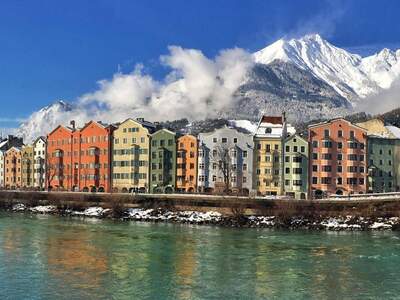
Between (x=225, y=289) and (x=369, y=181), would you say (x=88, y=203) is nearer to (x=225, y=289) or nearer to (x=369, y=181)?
(x=369, y=181)

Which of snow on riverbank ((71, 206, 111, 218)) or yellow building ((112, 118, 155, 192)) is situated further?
yellow building ((112, 118, 155, 192))

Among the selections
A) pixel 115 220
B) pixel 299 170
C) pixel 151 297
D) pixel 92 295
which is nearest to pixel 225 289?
pixel 151 297

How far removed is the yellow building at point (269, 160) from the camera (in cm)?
10862

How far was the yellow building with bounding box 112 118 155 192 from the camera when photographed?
392ft

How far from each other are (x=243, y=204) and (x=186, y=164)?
35.0 m

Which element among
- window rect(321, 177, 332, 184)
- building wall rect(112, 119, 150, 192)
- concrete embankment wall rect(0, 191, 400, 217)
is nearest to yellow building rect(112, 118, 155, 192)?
building wall rect(112, 119, 150, 192)

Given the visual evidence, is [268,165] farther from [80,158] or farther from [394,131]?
[80,158]

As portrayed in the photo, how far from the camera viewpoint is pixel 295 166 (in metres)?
107

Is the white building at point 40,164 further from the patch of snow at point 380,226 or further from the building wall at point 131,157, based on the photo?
the patch of snow at point 380,226

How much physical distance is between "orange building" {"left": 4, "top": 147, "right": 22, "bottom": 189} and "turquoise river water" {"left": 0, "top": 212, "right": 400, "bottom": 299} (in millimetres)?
87372

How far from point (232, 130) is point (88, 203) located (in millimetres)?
31821

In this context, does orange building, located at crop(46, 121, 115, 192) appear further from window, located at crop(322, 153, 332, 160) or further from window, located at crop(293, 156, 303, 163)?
window, located at crop(322, 153, 332, 160)

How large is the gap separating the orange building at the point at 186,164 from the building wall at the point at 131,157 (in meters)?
6.95

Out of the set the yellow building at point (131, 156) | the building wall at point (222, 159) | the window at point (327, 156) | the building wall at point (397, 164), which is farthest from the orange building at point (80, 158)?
the building wall at point (397, 164)
